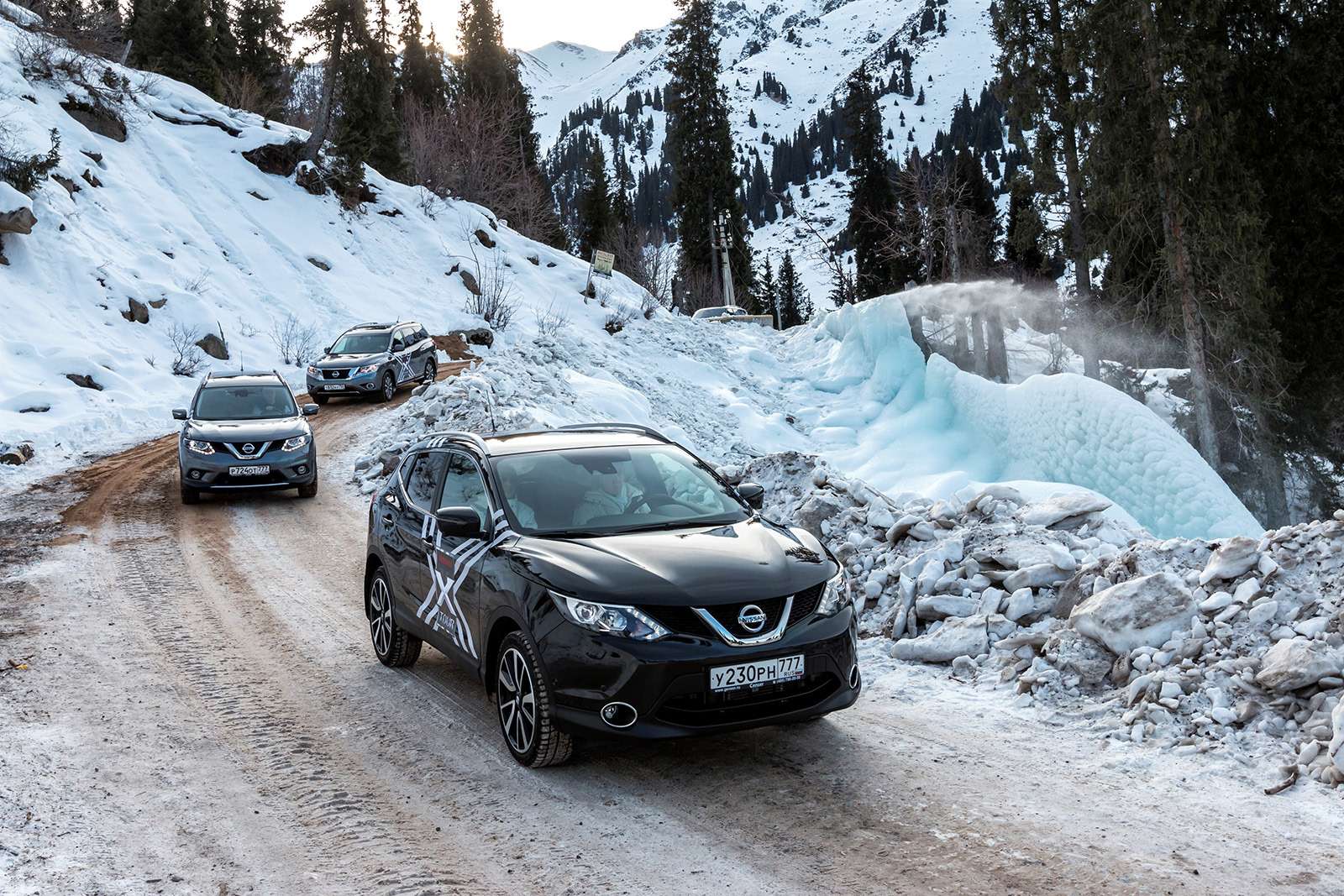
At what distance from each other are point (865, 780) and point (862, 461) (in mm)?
20508

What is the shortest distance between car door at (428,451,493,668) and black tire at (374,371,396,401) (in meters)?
18.7

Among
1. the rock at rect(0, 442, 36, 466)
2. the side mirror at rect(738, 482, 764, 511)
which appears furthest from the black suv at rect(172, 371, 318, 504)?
the side mirror at rect(738, 482, 764, 511)

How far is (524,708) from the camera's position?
554cm

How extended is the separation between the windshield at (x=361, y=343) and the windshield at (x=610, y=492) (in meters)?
19.9

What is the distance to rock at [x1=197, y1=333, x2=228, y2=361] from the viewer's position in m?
28.6

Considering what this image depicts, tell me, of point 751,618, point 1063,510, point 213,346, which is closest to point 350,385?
point 213,346

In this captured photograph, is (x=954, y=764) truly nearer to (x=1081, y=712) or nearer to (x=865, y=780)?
(x=865, y=780)

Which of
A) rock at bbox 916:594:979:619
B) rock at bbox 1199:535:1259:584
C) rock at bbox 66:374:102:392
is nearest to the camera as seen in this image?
rock at bbox 1199:535:1259:584

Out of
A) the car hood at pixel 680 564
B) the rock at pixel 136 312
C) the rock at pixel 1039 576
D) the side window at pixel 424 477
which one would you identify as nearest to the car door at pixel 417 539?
the side window at pixel 424 477

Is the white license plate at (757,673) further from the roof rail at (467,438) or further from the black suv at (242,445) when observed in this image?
the black suv at (242,445)

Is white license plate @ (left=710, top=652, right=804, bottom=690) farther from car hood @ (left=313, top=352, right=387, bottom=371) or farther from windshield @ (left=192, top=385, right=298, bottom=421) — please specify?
car hood @ (left=313, top=352, right=387, bottom=371)

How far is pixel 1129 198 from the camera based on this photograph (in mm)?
26859

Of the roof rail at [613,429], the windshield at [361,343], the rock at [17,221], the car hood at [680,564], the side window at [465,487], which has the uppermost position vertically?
the rock at [17,221]

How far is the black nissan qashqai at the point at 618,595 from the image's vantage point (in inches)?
199
